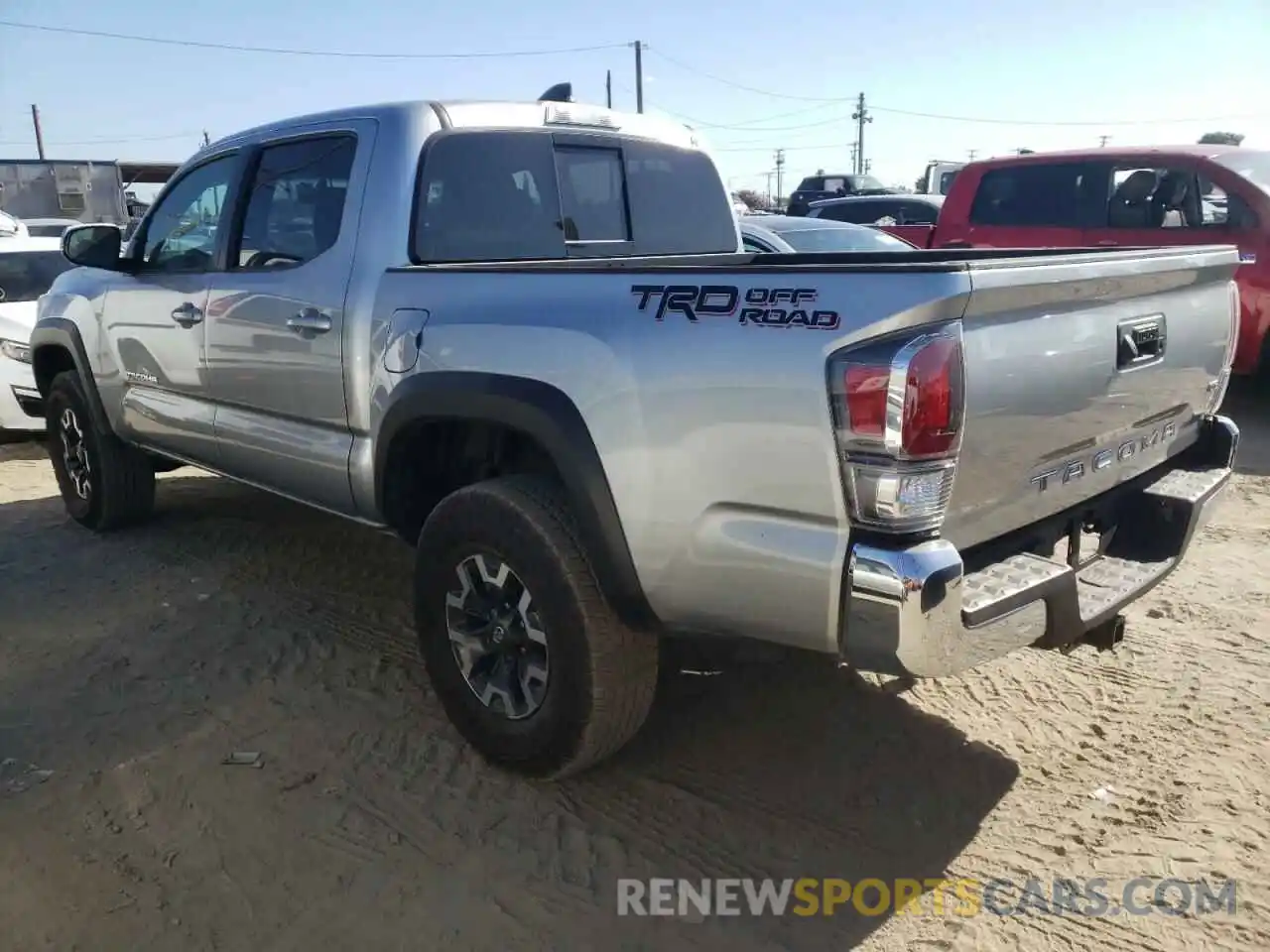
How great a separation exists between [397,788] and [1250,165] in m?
7.69

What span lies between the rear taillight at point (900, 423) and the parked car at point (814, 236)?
219 inches

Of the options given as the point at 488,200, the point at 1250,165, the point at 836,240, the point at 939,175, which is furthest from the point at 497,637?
the point at 939,175

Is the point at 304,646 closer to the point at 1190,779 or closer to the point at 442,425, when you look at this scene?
the point at 442,425

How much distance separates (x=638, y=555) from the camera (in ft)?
8.08

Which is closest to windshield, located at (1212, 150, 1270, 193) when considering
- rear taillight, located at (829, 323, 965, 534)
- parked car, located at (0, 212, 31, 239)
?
rear taillight, located at (829, 323, 965, 534)

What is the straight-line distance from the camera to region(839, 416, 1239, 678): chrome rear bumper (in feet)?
6.72

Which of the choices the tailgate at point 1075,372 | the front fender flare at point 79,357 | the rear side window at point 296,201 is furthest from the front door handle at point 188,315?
the tailgate at point 1075,372

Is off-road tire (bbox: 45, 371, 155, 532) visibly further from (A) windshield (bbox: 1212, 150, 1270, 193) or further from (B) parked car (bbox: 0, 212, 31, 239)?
(A) windshield (bbox: 1212, 150, 1270, 193)

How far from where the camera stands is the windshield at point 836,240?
7879 mm

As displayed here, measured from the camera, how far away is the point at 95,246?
4430 mm

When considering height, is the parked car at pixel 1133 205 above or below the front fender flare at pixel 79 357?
above

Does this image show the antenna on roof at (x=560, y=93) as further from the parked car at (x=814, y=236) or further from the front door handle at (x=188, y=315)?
the parked car at (x=814, y=236)

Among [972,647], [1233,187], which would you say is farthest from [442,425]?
[1233,187]

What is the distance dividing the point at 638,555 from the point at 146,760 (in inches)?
70.4
